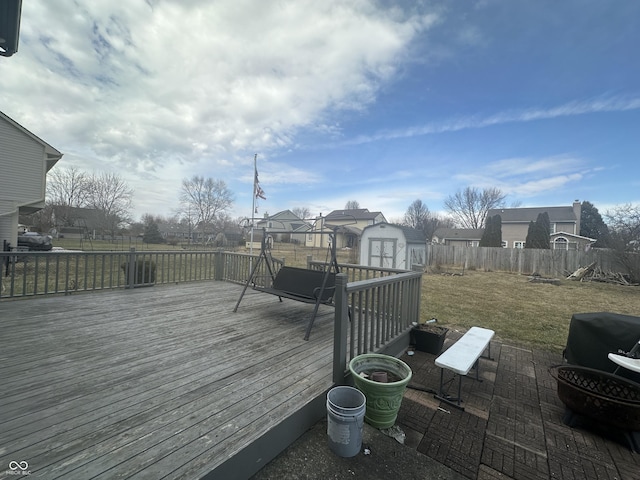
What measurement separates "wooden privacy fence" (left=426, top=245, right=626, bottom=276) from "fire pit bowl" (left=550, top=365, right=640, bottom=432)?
1353cm

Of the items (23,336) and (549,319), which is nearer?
(23,336)

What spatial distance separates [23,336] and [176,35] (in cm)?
569

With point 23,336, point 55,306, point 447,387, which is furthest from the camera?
point 55,306

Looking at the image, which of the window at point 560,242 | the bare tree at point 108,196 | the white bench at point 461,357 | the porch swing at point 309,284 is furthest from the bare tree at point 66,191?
the window at point 560,242

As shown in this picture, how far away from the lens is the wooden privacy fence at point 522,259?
12.3 meters

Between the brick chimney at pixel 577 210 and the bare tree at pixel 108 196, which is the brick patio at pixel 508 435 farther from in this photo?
the brick chimney at pixel 577 210

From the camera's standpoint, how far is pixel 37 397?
1.78m

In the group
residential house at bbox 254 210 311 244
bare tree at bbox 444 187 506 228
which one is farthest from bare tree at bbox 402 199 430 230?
residential house at bbox 254 210 311 244

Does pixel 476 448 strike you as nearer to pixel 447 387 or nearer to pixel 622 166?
pixel 447 387

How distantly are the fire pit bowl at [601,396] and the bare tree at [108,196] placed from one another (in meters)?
26.4

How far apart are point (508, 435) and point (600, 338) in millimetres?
1595

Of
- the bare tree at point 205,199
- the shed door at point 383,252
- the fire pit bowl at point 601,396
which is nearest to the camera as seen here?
the fire pit bowl at point 601,396

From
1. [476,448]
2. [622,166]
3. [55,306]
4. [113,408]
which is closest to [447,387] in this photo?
[476,448]

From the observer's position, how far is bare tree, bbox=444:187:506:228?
3097cm
